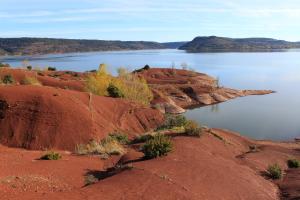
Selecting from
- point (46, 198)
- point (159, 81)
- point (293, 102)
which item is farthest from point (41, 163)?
point (159, 81)

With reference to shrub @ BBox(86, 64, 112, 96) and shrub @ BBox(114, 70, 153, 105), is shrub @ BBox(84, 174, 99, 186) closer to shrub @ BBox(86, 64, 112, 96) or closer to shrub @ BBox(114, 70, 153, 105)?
shrub @ BBox(86, 64, 112, 96)

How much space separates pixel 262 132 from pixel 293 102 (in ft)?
100

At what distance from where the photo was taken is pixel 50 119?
2836 centimetres

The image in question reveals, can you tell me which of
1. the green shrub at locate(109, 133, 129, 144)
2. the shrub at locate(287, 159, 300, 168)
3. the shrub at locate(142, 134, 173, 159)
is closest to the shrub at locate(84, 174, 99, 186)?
the shrub at locate(142, 134, 173, 159)

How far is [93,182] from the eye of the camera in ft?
53.1

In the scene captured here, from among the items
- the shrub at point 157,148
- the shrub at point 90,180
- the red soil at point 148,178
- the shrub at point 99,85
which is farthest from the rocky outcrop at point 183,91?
the shrub at point 90,180

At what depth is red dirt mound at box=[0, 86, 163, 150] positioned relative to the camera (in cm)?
2684

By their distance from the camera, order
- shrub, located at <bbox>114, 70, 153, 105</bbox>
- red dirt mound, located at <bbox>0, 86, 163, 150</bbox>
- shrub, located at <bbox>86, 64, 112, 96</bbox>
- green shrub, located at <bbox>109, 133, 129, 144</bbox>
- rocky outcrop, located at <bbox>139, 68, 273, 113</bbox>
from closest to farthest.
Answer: red dirt mound, located at <bbox>0, 86, 163, 150</bbox> < green shrub, located at <bbox>109, 133, 129, 144</bbox> < shrub, located at <bbox>86, 64, 112, 96</bbox> < shrub, located at <bbox>114, 70, 153, 105</bbox> < rocky outcrop, located at <bbox>139, 68, 273, 113</bbox>

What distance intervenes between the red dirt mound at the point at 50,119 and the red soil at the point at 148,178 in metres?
5.61

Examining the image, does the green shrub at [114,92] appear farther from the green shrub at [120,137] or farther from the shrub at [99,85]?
the green shrub at [120,137]

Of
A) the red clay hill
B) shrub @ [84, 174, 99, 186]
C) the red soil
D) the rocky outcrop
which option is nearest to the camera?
the red soil

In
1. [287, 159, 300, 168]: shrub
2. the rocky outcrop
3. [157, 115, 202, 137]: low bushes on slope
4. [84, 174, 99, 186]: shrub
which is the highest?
[84, 174, 99, 186]: shrub

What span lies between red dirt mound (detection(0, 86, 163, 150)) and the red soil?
5.61m

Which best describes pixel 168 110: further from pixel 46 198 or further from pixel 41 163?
pixel 46 198
